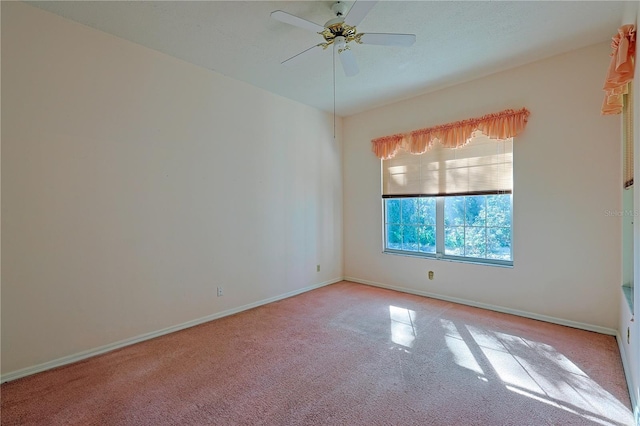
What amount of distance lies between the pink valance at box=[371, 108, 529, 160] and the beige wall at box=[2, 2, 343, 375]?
1485 millimetres

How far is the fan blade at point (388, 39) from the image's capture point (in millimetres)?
2326

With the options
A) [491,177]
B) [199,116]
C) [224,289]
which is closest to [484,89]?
[491,177]

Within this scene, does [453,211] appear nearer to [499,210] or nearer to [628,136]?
[499,210]

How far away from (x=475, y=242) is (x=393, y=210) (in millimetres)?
1268

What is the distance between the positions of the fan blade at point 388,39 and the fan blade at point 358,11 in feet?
0.61

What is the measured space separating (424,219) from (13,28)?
15.1 ft

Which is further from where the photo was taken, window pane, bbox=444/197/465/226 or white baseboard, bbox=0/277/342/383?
window pane, bbox=444/197/465/226

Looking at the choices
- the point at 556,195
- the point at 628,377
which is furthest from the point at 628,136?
the point at 628,377

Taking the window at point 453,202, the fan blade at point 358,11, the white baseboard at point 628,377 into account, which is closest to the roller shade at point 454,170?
the window at point 453,202

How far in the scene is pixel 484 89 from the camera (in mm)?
3701

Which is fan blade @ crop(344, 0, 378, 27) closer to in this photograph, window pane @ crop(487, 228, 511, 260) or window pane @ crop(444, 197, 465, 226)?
window pane @ crop(444, 197, 465, 226)

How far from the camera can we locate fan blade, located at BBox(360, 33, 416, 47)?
7.63 feet

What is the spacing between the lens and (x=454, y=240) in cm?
409

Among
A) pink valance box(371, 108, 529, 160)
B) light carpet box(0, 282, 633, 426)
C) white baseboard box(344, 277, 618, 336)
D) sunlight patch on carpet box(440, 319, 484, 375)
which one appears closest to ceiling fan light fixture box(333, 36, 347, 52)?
pink valance box(371, 108, 529, 160)
